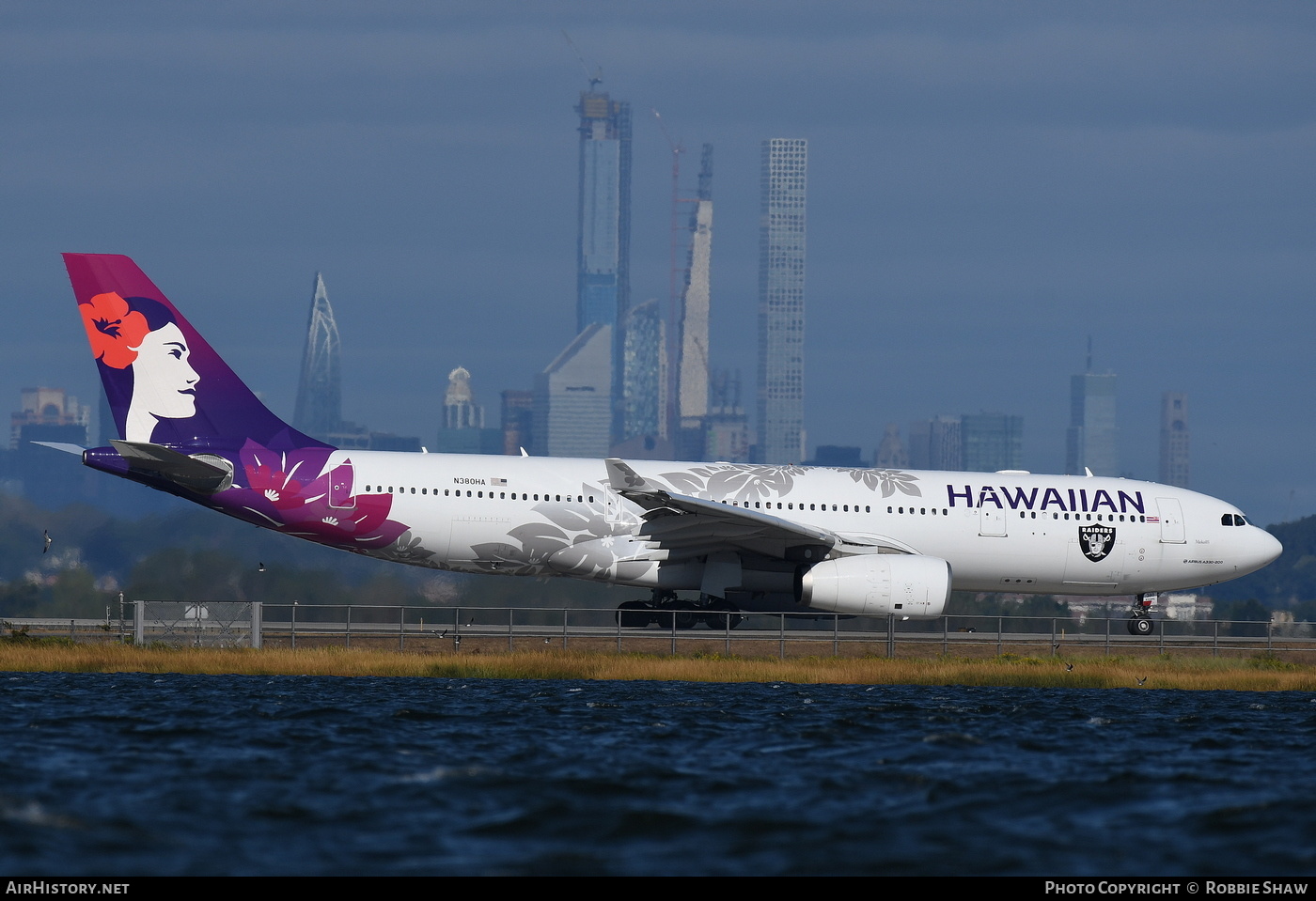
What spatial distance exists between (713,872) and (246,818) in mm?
4241

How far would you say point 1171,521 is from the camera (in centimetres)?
3741

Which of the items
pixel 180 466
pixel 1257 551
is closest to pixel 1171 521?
pixel 1257 551

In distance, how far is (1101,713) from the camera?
24.3 metres

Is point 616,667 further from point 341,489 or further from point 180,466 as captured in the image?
point 180,466

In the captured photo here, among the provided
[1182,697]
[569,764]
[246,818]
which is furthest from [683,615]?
[246,818]

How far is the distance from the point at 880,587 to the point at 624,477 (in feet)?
19.5

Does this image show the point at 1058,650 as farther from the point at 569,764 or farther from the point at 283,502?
the point at 569,764

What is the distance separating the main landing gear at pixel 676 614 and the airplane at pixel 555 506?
7 cm

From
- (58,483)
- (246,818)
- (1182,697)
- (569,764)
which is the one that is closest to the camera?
(246,818)

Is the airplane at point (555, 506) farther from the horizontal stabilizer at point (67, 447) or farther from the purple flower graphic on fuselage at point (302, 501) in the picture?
the horizontal stabilizer at point (67, 447)

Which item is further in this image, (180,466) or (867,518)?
(867,518)

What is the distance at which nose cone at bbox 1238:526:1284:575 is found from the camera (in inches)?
1506

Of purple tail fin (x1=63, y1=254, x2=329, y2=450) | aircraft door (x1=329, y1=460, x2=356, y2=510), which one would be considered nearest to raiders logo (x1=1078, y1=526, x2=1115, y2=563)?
aircraft door (x1=329, y1=460, x2=356, y2=510)

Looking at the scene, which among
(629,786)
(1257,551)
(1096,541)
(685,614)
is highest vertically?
(1096,541)
